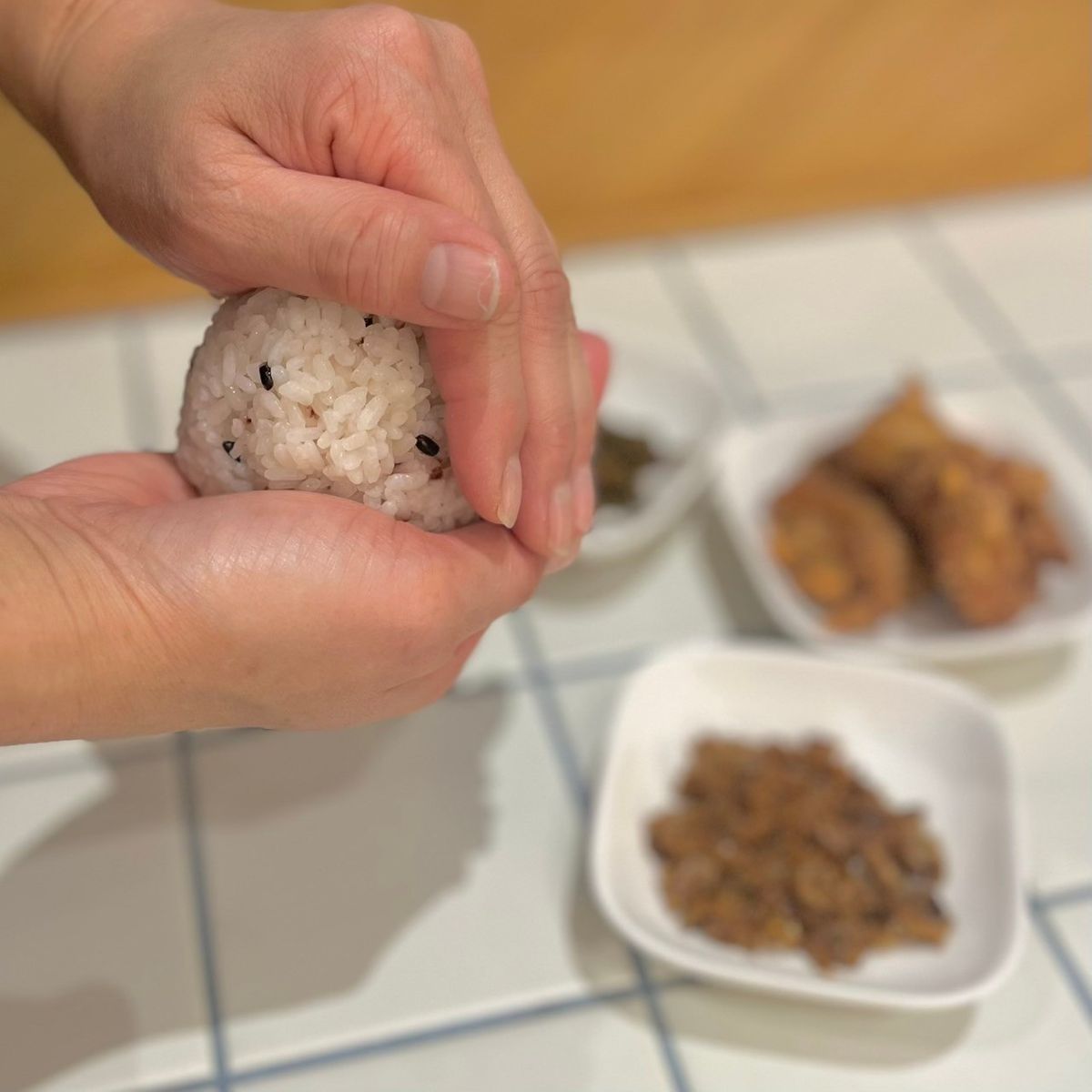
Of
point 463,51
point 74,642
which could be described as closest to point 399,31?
point 463,51

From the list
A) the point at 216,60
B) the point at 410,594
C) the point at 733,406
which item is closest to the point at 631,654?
the point at 733,406

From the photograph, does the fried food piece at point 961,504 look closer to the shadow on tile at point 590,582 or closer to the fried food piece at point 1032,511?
the fried food piece at point 1032,511

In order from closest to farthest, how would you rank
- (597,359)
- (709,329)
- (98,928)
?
(597,359) < (98,928) < (709,329)

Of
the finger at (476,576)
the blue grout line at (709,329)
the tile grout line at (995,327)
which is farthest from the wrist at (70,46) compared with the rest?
the tile grout line at (995,327)

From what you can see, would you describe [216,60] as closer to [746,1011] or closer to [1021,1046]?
[746,1011]

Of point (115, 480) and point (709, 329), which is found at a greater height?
point (115, 480)

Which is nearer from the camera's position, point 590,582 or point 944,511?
point 944,511

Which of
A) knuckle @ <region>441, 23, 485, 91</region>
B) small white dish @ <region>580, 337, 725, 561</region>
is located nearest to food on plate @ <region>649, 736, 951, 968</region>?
small white dish @ <region>580, 337, 725, 561</region>

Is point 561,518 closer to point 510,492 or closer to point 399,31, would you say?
point 510,492
